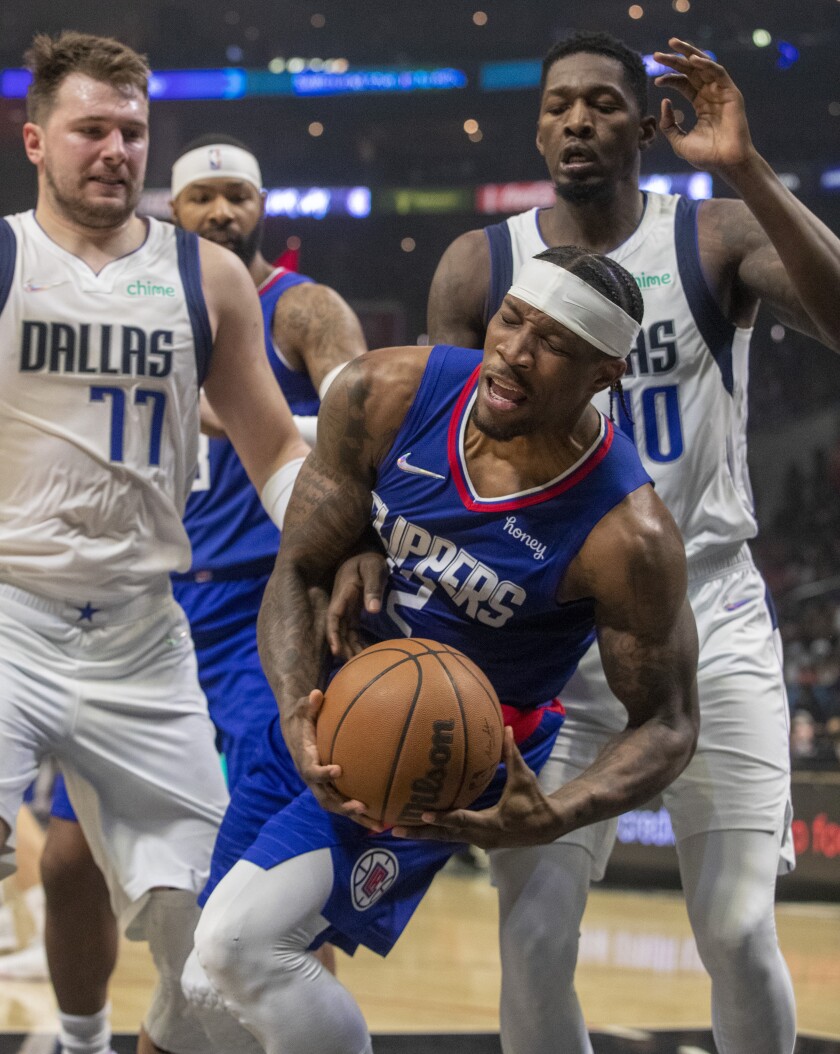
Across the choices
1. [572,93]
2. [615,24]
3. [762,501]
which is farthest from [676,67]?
[615,24]

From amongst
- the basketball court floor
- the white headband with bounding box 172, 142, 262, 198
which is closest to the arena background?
the basketball court floor

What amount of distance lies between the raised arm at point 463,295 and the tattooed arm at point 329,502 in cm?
43

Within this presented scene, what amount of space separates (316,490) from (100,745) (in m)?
0.88

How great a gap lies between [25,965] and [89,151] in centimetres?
391

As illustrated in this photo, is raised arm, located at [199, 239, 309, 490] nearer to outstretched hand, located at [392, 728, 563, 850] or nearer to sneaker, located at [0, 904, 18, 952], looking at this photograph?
outstretched hand, located at [392, 728, 563, 850]

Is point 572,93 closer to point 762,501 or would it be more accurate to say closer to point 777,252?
point 777,252

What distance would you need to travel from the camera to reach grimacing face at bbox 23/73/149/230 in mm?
3459

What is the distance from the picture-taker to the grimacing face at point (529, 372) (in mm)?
2785

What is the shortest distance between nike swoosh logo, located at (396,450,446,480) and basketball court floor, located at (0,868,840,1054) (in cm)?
247

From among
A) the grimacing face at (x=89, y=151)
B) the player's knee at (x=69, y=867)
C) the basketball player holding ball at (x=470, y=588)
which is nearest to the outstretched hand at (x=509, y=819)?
the basketball player holding ball at (x=470, y=588)

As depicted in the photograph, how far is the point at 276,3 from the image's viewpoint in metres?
16.1

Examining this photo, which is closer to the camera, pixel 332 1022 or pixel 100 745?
pixel 332 1022

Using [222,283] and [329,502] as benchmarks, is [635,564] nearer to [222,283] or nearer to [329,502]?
[329,502]

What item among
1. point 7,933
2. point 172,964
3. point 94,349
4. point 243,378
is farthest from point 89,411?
point 7,933
